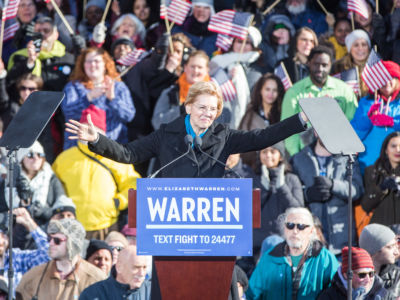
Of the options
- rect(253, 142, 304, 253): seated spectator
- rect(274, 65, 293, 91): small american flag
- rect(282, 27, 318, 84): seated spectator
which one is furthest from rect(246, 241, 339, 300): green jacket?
rect(282, 27, 318, 84): seated spectator

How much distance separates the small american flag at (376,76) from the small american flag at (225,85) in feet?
4.25

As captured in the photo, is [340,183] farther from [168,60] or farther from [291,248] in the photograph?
[168,60]

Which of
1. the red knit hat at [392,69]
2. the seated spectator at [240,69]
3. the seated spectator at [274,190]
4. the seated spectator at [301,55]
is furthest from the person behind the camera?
the seated spectator at [301,55]

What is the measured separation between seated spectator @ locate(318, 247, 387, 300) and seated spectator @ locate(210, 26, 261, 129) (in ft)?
9.23

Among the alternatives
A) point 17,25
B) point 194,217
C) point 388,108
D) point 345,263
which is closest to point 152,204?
point 194,217

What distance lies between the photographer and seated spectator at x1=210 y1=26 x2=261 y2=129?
29.8 feet

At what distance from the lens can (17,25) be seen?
10117 mm

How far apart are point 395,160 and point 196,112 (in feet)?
11.5

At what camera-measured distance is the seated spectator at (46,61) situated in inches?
367

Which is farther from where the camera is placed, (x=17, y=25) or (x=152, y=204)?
(x=17, y=25)

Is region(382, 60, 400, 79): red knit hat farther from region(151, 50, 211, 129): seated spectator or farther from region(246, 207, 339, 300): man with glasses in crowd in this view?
region(246, 207, 339, 300): man with glasses in crowd

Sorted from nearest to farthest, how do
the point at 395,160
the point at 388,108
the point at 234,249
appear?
the point at 234,249 < the point at 395,160 < the point at 388,108

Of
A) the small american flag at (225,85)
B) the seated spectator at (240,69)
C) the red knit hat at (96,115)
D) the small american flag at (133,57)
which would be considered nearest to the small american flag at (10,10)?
the small american flag at (133,57)

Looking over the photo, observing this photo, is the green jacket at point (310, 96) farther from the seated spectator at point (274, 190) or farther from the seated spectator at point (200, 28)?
the seated spectator at point (200, 28)
